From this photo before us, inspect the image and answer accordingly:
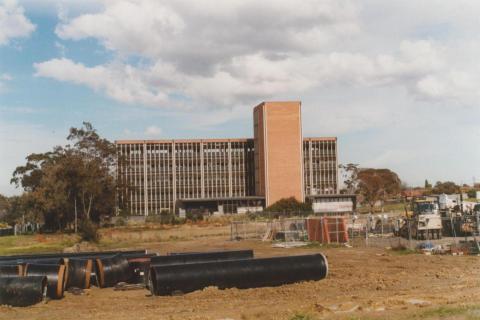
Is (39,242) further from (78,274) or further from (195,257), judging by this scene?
(78,274)

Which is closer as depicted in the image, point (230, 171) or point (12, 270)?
point (12, 270)

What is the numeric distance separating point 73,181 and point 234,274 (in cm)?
5991

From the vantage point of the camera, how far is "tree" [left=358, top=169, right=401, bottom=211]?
114 metres

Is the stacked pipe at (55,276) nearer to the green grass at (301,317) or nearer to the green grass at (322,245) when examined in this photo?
the green grass at (301,317)

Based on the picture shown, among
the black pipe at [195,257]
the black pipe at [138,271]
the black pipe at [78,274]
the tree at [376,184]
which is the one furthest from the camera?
the tree at [376,184]

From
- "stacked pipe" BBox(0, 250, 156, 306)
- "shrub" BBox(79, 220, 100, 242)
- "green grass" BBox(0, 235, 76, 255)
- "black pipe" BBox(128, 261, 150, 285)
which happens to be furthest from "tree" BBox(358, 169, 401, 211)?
"stacked pipe" BBox(0, 250, 156, 306)

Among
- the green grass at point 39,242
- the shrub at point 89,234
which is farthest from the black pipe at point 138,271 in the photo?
the shrub at point 89,234

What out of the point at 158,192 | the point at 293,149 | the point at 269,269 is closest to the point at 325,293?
the point at 269,269

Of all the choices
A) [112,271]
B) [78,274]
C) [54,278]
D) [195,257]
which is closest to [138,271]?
[112,271]

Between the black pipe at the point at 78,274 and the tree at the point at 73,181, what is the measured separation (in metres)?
49.9

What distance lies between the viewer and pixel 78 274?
67.7 feet

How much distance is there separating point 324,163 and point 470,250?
93.7 m

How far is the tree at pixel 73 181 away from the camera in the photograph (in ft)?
237

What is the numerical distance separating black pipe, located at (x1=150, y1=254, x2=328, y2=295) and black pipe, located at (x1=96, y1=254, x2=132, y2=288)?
3715 mm
